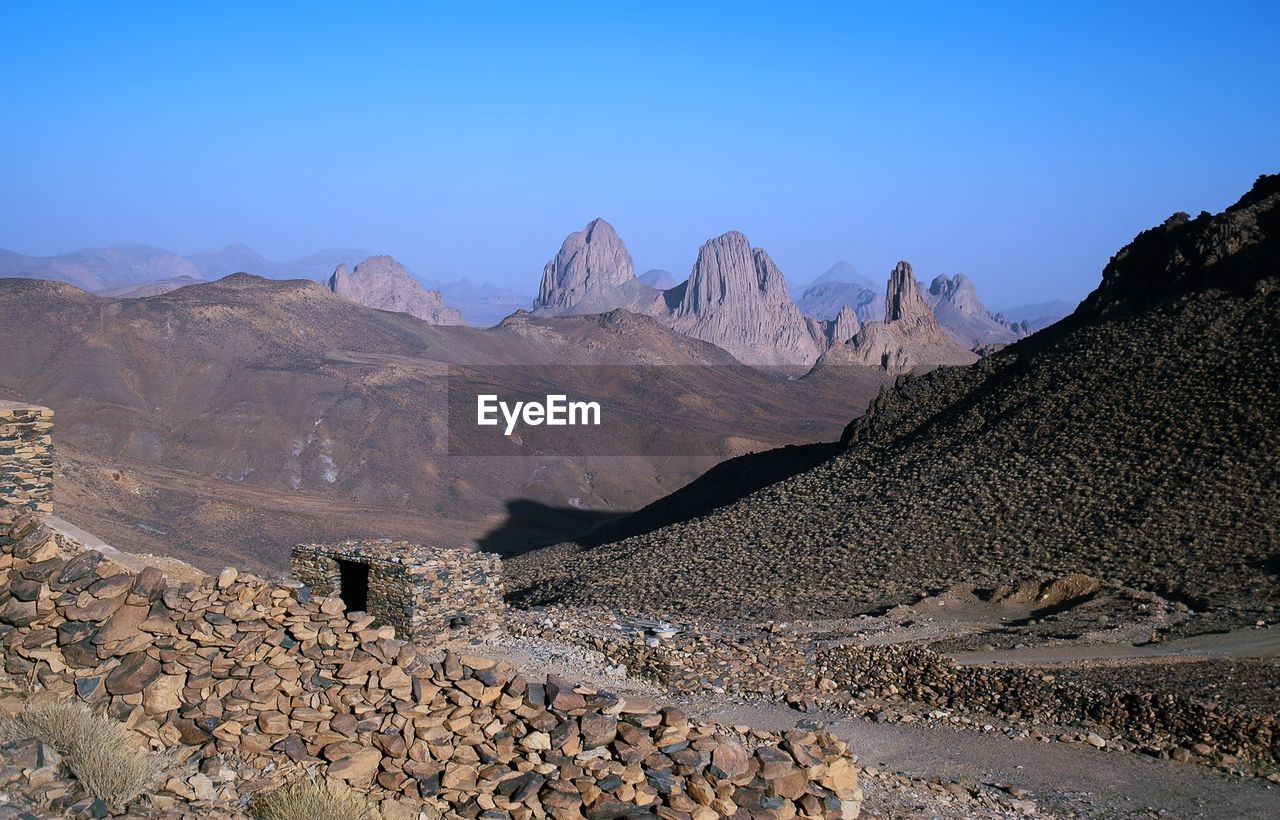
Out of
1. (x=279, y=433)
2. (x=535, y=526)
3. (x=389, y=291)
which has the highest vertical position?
(x=389, y=291)

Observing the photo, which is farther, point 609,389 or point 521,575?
point 609,389

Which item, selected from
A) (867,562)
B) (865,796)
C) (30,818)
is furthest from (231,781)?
(867,562)

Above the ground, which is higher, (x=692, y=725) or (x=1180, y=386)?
(x=1180, y=386)

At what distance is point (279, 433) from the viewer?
55156mm

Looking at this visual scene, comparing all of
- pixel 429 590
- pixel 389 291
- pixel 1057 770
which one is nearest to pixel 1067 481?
pixel 1057 770

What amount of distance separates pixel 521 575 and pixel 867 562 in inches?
419

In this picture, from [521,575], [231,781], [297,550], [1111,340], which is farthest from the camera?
[521,575]

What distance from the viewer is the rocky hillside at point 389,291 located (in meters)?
165

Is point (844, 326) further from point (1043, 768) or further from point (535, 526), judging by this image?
point (1043, 768)

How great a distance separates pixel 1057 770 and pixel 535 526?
3913 cm

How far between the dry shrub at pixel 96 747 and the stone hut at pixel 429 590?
797cm

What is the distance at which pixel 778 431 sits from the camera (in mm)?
75250

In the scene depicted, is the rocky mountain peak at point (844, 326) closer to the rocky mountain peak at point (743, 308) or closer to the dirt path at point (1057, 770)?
the rocky mountain peak at point (743, 308)

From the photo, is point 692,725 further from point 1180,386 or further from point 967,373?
point 967,373
